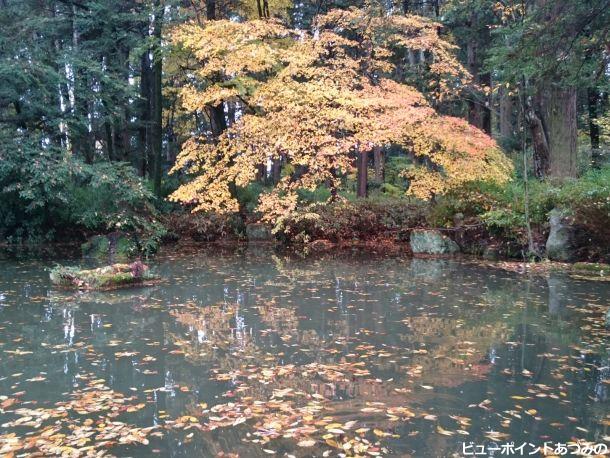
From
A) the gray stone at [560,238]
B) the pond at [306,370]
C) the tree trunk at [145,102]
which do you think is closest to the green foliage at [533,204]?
the gray stone at [560,238]

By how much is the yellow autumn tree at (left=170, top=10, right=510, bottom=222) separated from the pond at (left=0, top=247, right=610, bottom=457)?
5576 millimetres

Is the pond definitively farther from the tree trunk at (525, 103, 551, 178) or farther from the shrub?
the shrub

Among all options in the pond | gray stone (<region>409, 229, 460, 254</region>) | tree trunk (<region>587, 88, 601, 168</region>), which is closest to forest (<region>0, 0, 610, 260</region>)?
gray stone (<region>409, 229, 460, 254</region>)

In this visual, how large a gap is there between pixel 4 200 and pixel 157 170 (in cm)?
524

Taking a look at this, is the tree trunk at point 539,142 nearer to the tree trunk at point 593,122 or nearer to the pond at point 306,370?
the pond at point 306,370

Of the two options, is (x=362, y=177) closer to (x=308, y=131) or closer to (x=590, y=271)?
(x=308, y=131)

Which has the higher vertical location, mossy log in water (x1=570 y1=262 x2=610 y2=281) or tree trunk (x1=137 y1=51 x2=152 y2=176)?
tree trunk (x1=137 y1=51 x2=152 y2=176)

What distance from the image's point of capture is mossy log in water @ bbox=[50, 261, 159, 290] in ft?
33.4

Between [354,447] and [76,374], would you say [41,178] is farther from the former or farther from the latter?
[354,447]

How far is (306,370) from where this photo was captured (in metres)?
5.52

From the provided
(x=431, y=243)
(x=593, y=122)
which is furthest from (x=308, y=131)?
(x=593, y=122)

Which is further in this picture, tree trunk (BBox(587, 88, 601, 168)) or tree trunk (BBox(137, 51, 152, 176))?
tree trunk (BBox(587, 88, 601, 168))

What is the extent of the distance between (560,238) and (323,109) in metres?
7.03

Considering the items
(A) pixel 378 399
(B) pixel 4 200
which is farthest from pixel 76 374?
(B) pixel 4 200
